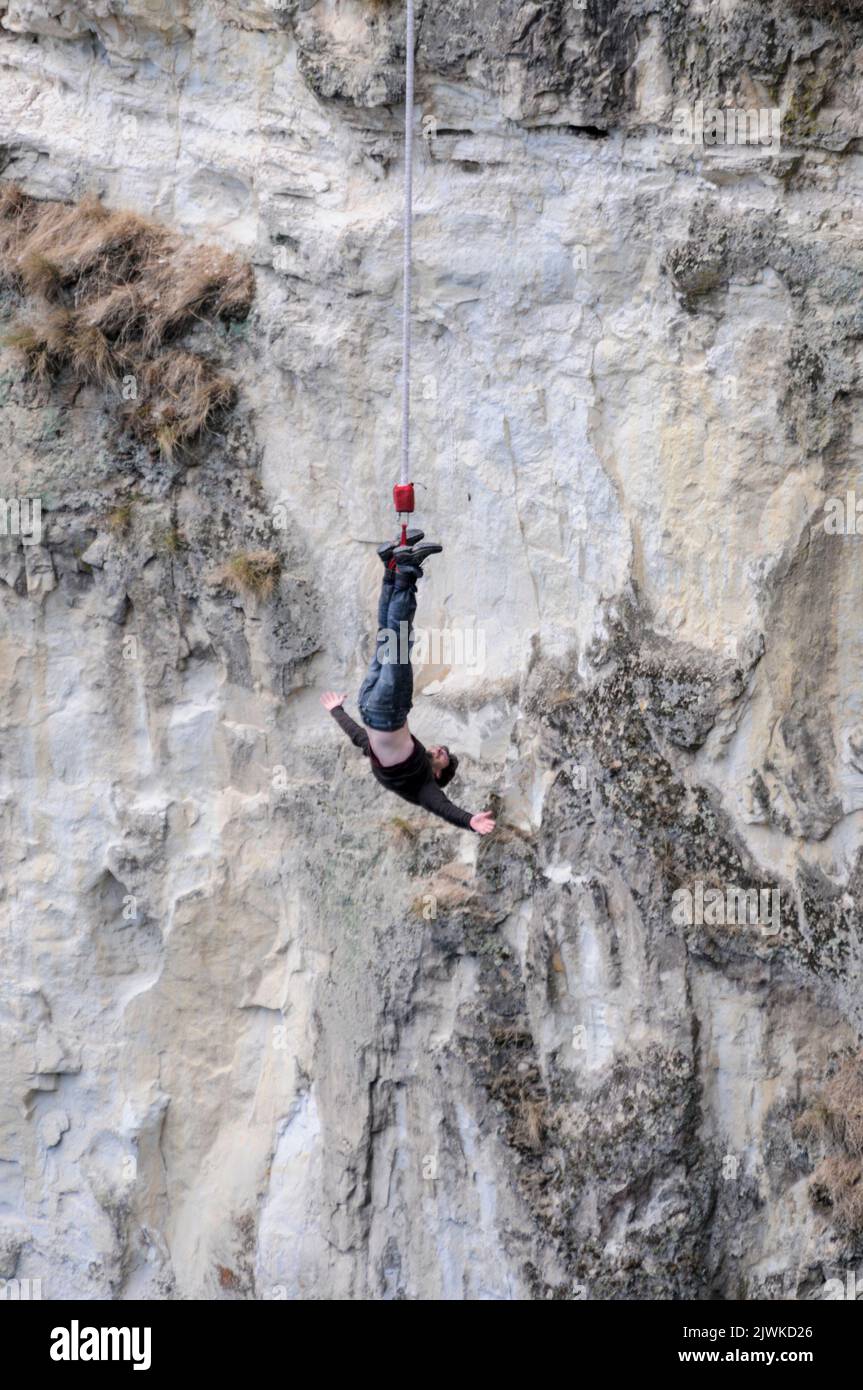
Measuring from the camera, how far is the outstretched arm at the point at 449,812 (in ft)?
26.8

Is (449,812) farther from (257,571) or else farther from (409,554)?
(257,571)

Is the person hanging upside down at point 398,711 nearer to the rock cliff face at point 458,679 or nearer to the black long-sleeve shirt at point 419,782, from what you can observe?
the black long-sleeve shirt at point 419,782

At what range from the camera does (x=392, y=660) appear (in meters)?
7.84

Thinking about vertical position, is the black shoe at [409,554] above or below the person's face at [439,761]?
above

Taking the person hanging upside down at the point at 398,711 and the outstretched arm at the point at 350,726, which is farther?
the outstretched arm at the point at 350,726

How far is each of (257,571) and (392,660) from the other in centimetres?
Answer: 228

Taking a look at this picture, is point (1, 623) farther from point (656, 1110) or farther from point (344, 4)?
point (656, 1110)

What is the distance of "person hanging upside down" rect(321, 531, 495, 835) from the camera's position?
7734 mm

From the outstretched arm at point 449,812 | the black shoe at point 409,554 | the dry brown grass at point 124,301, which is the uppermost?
the dry brown grass at point 124,301

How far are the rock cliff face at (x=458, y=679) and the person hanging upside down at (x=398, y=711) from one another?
45.4 inches

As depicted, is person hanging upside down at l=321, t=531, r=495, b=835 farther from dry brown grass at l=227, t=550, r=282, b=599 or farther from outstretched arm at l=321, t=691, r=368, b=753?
dry brown grass at l=227, t=550, r=282, b=599

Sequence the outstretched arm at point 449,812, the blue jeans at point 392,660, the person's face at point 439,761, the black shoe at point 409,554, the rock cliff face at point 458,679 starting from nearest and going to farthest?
the black shoe at point 409,554, the blue jeans at point 392,660, the outstretched arm at point 449,812, the person's face at point 439,761, the rock cliff face at point 458,679

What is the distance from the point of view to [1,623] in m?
10.6

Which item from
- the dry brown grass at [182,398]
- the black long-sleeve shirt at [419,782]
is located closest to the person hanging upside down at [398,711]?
the black long-sleeve shirt at [419,782]
